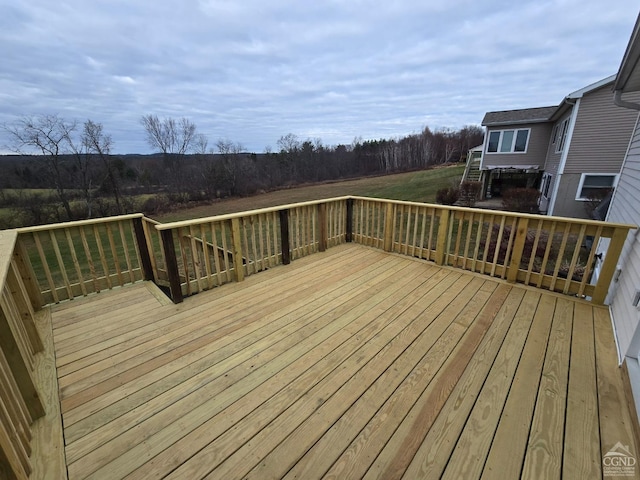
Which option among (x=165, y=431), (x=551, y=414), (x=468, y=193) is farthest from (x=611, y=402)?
(x=468, y=193)

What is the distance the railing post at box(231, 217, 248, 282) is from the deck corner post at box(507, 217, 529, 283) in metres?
3.38

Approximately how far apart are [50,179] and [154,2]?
45.5ft

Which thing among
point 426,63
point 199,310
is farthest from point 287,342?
point 426,63

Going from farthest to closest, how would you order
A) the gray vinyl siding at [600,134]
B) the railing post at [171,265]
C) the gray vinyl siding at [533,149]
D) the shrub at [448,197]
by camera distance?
the gray vinyl siding at [533,149] → the shrub at [448,197] → the gray vinyl siding at [600,134] → the railing post at [171,265]

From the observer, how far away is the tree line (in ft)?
40.4

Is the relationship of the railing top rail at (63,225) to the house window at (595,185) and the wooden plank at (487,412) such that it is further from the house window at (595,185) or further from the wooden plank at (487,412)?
the house window at (595,185)

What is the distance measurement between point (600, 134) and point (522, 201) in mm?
2791

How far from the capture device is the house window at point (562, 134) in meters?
9.42

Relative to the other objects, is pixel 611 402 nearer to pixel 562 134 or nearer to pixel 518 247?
pixel 518 247

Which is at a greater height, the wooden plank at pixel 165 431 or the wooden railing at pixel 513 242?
the wooden railing at pixel 513 242

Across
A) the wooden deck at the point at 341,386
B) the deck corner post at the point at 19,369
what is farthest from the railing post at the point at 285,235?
the deck corner post at the point at 19,369

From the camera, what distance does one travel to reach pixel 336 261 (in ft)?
13.3

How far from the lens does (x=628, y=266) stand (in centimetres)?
240

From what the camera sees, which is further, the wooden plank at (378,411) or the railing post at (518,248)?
the railing post at (518,248)
